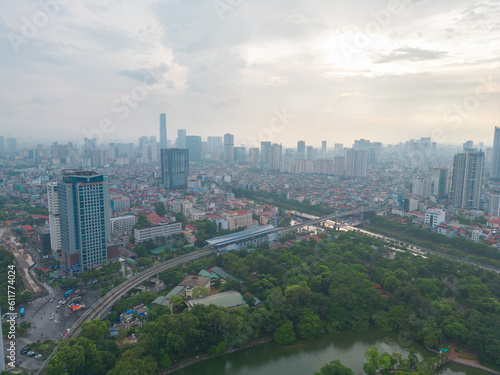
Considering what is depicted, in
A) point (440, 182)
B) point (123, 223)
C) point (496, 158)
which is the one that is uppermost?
point (496, 158)

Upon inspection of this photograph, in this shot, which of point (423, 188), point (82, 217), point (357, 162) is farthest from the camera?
point (357, 162)

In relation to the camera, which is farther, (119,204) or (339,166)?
(339,166)

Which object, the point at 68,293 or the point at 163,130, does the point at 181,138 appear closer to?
the point at 163,130

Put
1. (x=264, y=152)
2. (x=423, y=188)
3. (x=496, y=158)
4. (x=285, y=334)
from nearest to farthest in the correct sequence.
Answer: (x=285, y=334) → (x=423, y=188) → (x=496, y=158) → (x=264, y=152)

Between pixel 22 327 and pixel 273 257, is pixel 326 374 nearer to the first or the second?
pixel 273 257

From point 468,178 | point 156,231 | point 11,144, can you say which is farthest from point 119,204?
point 11,144

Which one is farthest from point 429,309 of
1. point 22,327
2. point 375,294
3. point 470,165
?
point 470,165
